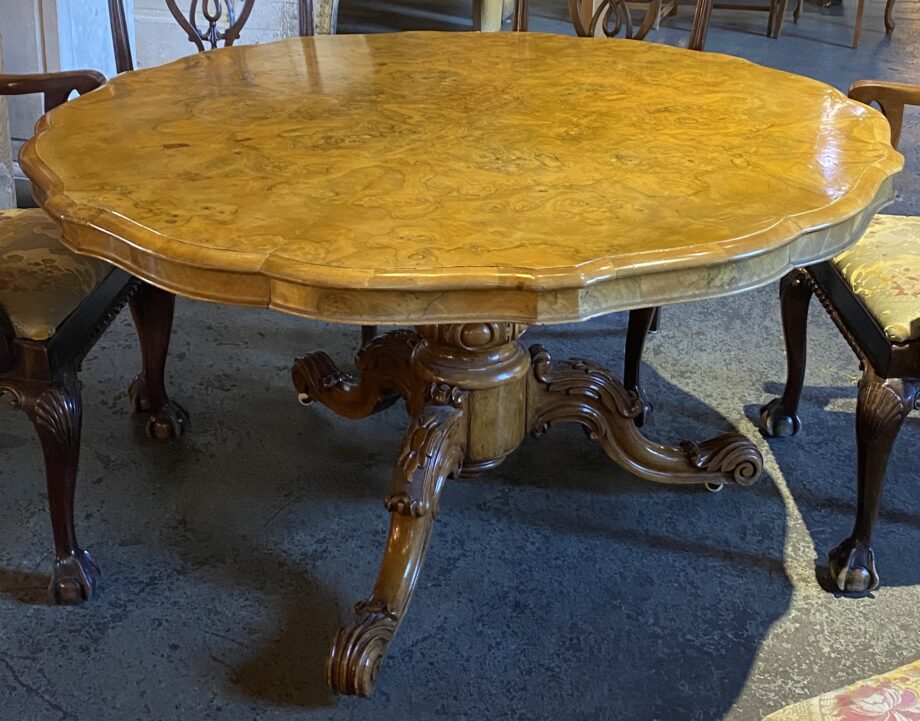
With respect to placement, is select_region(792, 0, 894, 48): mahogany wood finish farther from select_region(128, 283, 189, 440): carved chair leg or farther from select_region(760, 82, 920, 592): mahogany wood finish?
select_region(128, 283, 189, 440): carved chair leg

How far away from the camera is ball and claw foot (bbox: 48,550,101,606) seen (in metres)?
1.56

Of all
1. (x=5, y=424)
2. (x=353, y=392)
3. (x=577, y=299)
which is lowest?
(x=5, y=424)

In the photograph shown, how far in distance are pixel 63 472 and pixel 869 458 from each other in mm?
1266

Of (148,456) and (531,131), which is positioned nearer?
(531,131)

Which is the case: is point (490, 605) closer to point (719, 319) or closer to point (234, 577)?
point (234, 577)

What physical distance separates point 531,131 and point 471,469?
58 cm

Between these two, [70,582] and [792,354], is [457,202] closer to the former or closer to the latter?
[70,582]

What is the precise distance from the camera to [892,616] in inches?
61.2

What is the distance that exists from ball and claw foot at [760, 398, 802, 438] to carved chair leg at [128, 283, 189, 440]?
3.96 ft

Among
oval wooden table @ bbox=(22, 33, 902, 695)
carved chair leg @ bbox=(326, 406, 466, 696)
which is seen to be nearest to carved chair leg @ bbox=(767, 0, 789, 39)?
oval wooden table @ bbox=(22, 33, 902, 695)

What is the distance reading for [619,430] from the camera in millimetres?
1728

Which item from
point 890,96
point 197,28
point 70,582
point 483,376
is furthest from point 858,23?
point 70,582

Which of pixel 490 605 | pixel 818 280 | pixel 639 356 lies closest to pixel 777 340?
pixel 639 356

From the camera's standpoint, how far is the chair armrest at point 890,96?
168 centimetres
